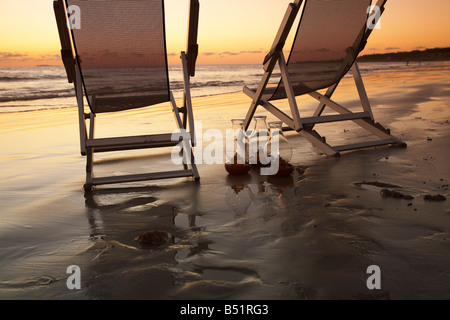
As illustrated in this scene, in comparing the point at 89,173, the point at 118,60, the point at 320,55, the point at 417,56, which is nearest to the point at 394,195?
the point at 320,55

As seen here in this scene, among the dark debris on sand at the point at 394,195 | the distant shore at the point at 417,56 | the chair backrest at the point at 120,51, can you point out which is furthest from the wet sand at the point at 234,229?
the distant shore at the point at 417,56

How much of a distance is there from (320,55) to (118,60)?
2.04 meters

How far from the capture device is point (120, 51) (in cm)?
351

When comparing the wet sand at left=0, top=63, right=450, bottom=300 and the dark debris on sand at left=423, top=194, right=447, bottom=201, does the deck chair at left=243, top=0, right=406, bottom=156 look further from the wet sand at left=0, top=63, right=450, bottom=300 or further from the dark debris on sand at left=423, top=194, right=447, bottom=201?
the dark debris on sand at left=423, top=194, right=447, bottom=201

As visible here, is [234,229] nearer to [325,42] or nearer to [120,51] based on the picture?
[120,51]

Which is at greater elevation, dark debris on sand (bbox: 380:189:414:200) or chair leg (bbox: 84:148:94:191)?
chair leg (bbox: 84:148:94:191)

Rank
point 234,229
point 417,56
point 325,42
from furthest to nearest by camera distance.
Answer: point 417,56
point 325,42
point 234,229

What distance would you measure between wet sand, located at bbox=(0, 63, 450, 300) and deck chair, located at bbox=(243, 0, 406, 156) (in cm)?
31

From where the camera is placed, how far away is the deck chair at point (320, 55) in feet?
13.5

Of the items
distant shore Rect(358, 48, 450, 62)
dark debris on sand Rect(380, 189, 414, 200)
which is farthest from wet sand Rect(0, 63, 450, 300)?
distant shore Rect(358, 48, 450, 62)

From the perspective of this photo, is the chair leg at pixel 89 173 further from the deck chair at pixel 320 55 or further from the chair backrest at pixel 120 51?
the deck chair at pixel 320 55

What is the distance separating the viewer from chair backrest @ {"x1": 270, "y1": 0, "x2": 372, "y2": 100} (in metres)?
4.12

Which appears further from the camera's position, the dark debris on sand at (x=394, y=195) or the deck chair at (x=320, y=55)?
the deck chair at (x=320, y=55)

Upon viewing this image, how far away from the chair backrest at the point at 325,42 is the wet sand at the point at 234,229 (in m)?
0.79
